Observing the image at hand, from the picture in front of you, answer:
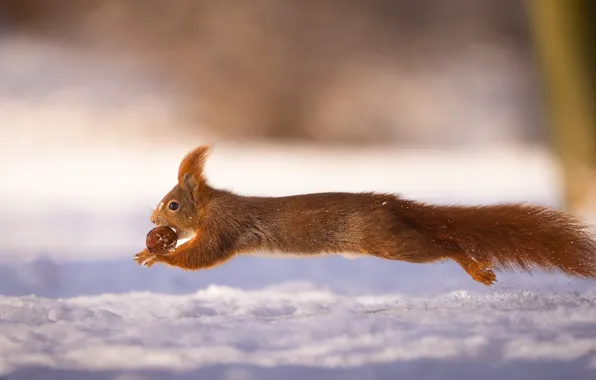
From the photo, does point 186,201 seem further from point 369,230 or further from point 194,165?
point 369,230

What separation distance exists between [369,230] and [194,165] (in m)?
0.20

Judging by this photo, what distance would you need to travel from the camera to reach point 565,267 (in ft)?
2.19

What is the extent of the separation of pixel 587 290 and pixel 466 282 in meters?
0.12

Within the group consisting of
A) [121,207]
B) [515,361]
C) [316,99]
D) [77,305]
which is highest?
[316,99]

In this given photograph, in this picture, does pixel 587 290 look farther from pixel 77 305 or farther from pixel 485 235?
pixel 77 305

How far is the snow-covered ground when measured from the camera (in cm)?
56

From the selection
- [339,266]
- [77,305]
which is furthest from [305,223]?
[77,305]

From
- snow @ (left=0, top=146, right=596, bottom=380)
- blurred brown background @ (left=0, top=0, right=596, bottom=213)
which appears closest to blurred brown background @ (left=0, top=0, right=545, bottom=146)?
blurred brown background @ (left=0, top=0, right=596, bottom=213)

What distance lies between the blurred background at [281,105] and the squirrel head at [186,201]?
0.04 meters

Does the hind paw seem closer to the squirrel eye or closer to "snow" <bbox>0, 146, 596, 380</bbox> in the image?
"snow" <bbox>0, 146, 596, 380</bbox>

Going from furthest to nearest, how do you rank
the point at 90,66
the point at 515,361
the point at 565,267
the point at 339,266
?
1. the point at 90,66
2. the point at 339,266
3. the point at 565,267
4. the point at 515,361

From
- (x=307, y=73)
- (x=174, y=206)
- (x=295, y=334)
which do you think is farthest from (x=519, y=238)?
(x=307, y=73)

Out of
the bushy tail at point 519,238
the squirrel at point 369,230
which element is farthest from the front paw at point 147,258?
the bushy tail at point 519,238

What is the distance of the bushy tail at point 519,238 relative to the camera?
2.19 feet
